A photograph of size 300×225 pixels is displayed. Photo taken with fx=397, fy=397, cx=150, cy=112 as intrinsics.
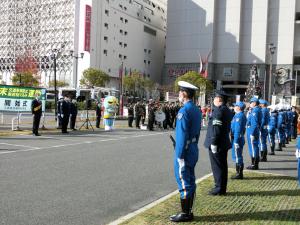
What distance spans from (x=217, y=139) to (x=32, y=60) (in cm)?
7994

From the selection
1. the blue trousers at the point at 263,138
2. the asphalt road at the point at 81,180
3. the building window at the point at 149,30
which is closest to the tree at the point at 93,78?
the building window at the point at 149,30

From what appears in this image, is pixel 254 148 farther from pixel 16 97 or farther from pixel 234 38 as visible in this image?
pixel 234 38

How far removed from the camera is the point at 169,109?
2845cm

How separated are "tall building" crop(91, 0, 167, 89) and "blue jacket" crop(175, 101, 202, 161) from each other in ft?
222

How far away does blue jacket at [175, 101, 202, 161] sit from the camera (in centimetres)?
548

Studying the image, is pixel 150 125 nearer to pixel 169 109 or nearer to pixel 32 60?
pixel 169 109

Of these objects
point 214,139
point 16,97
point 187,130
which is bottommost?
point 214,139

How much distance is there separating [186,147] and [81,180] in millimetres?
3408

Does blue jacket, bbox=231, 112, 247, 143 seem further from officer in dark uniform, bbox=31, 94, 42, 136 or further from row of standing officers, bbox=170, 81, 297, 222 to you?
officer in dark uniform, bbox=31, 94, 42, 136

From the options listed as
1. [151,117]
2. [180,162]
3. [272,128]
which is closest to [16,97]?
[151,117]

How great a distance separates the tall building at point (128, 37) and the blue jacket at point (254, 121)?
6272 cm

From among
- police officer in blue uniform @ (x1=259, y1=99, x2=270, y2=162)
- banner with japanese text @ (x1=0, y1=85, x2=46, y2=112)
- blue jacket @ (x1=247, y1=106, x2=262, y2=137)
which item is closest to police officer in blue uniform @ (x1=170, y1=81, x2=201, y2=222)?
blue jacket @ (x1=247, y1=106, x2=262, y2=137)

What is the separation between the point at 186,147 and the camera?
5516 mm

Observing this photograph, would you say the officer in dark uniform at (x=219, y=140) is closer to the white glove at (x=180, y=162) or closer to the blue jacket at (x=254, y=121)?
the white glove at (x=180, y=162)
